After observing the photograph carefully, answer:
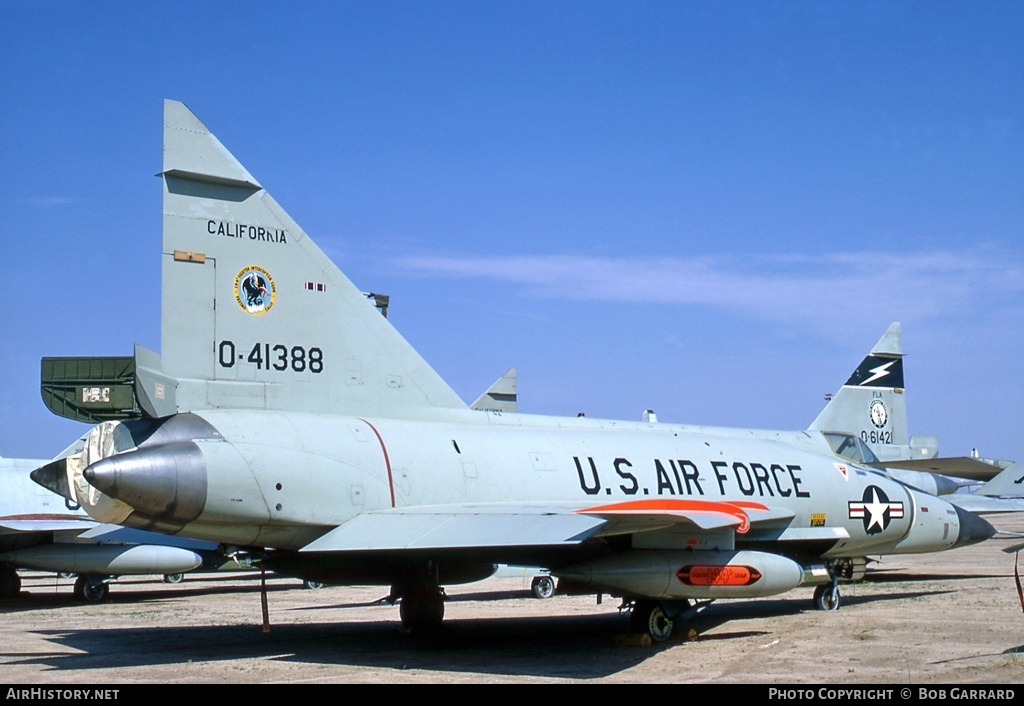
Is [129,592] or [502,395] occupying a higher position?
[502,395]

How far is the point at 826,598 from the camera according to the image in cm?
1548

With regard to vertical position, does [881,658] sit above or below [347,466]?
below

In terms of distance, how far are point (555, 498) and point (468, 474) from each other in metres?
1.14

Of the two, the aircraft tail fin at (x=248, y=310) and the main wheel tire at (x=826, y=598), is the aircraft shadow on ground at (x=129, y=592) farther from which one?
the main wheel tire at (x=826, y=598)

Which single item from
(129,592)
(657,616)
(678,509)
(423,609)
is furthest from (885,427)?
(129,592)

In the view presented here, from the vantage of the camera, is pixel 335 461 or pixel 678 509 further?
pixel 335 461

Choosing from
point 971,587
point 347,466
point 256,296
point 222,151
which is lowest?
point 971,587

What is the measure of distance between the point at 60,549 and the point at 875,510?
585 inches

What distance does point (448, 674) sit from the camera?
9969 mm

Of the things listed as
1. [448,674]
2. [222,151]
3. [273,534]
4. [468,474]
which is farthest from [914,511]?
[222,151]

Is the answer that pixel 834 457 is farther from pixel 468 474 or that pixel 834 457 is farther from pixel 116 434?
pixel 116 434

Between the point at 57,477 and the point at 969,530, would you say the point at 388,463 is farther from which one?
the point at 969,530
